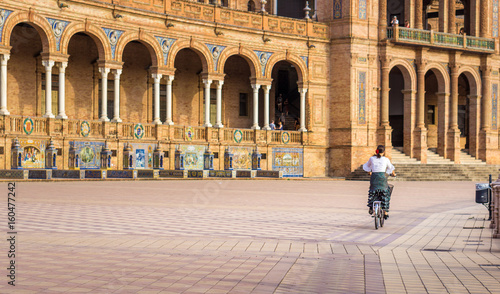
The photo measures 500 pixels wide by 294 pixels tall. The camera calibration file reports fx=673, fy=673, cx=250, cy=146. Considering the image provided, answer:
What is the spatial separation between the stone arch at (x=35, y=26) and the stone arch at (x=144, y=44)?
329cm

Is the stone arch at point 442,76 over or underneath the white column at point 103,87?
over

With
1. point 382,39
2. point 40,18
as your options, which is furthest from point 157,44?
point 382,39

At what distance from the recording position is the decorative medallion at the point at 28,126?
27.4 metres

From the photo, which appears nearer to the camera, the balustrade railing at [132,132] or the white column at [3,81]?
the white column at [3,81]

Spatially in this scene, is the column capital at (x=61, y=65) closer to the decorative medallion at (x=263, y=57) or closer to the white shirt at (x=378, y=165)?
the decorative medallion at (x=263, y=57)

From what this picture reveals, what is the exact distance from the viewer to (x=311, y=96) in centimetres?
3806

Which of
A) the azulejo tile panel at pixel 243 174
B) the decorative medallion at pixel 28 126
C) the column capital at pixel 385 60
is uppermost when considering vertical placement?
the column capital at pixel 385 60

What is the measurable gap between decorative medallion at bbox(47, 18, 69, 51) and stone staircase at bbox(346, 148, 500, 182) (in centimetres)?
1732

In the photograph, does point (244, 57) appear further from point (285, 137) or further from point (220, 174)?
point (220, 174)

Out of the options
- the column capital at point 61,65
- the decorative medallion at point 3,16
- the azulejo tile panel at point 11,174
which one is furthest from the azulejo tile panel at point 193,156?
the decorative medallion at point 3,16

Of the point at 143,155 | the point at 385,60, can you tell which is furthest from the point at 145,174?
the point at 385,60

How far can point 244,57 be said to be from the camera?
36188mm

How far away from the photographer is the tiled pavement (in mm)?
6281

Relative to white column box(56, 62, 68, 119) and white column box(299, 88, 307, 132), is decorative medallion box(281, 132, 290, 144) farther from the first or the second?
white column box(56, 62, 68, 119)
